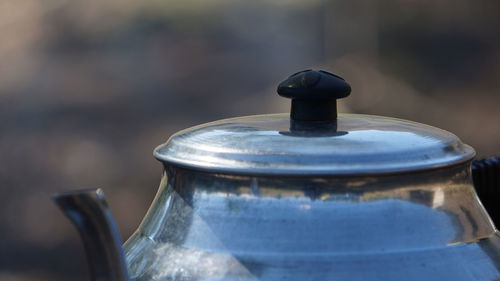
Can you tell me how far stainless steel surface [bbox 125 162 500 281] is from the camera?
0.60 metres

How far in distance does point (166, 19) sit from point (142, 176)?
875mm

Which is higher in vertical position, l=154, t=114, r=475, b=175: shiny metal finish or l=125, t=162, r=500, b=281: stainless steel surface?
l=154, t=114, r=475, b=175: shiny metal finish

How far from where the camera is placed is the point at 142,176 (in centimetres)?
300

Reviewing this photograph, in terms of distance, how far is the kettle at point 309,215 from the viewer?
0.60 meters

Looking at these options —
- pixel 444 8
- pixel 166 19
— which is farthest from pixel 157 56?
pixel 444 8

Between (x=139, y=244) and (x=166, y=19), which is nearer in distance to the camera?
(x=139, y=244)

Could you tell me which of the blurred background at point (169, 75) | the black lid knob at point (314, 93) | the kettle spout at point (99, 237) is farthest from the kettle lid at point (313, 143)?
the blurred background at point (169, 75)

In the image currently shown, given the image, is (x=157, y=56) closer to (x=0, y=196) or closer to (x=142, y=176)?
(x=142, y=176)

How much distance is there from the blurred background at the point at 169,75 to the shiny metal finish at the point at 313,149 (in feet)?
7.25

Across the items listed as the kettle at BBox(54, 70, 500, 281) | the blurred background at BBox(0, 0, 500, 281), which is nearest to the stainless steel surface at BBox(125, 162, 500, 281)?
the kettle at BBox(54, 70, 500, 281)

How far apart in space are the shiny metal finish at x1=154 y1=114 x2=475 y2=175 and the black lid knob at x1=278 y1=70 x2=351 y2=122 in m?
0.01

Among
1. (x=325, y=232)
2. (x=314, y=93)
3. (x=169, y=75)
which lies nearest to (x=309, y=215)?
(x=325, y=232)

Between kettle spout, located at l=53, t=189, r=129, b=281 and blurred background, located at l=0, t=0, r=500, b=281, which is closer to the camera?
kettle spout, located at l=53, t=189, r=129, b=281

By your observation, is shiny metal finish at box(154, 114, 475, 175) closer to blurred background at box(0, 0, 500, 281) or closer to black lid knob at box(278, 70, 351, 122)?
black lid knob at box(278, 70, 351, 122)
